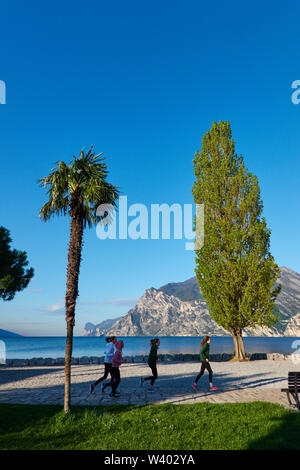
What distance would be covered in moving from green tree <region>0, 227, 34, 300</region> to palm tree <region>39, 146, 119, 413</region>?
42.1 feet

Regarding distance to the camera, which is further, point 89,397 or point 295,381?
point 89,397

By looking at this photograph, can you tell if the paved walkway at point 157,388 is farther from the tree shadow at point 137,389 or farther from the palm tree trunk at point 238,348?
the palm tree trunk at point 238,348

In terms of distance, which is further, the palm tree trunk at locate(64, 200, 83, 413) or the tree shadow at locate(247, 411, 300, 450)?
the palm tree trunk at locate(64, 200, 83, 413)

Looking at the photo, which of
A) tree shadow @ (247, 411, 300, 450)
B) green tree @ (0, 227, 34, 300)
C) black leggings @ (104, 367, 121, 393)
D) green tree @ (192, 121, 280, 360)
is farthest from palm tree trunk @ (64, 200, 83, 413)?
green tree @ (192, 121, 280, 360)

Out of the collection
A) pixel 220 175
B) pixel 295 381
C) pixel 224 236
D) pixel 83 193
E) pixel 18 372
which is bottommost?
pixel 18 372

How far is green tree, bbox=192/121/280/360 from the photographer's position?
23.9 meters

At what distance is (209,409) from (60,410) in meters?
3.97

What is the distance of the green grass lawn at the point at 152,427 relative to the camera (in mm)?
6484

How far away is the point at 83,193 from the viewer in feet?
32.6

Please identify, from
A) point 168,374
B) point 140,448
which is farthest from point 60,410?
point 168,374

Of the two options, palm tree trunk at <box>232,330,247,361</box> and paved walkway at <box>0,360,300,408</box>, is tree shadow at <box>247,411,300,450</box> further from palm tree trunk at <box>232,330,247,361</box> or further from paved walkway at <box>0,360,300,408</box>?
palm tree trunk at <box>232,330,247,361</box>

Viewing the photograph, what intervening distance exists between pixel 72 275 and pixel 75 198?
2.28m

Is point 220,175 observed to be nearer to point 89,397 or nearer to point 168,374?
point 168,374

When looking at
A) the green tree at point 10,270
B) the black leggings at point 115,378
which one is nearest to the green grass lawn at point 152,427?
the black leggings at point 115,378
